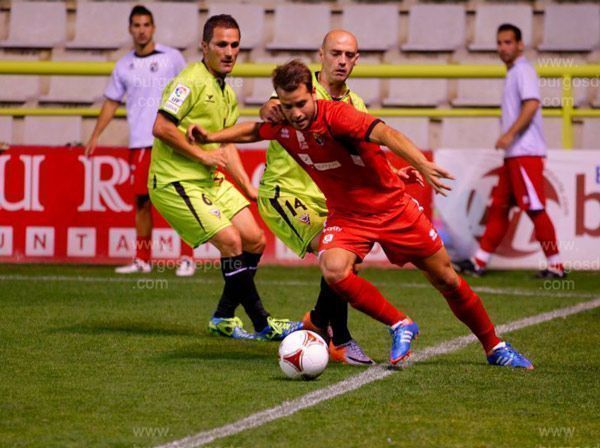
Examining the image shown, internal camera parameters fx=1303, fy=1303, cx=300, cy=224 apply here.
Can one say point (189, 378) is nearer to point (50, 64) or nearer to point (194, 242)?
point (194, 242)

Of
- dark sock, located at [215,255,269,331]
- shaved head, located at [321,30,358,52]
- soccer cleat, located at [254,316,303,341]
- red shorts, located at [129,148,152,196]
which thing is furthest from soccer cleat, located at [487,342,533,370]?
red shorts, located at [129,148,152,196]

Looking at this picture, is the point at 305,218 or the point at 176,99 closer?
the point at 305,218

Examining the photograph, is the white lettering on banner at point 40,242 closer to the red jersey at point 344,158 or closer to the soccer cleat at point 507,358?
the red jersey at point 344,158

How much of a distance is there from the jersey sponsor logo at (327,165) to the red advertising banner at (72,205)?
5330mm

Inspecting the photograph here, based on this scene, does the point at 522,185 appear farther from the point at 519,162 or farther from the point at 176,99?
the point at 176,99

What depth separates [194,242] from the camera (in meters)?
7.69

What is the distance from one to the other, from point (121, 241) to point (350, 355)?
5319 mm

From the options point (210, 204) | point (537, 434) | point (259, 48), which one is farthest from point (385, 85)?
point (537, 434)

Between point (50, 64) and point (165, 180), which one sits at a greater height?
point (50, 64)

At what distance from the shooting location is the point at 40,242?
1166 centimetres

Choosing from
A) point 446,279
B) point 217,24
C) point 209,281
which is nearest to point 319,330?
point 446,279

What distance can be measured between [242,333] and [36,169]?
455 cm

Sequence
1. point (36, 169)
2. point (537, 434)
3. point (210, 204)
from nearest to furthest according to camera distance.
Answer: point (537, 434) < point (210, 204) < point (36, 169)

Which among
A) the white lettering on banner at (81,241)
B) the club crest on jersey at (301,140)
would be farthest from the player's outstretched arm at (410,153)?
the white lettering on banner at (81,241)
